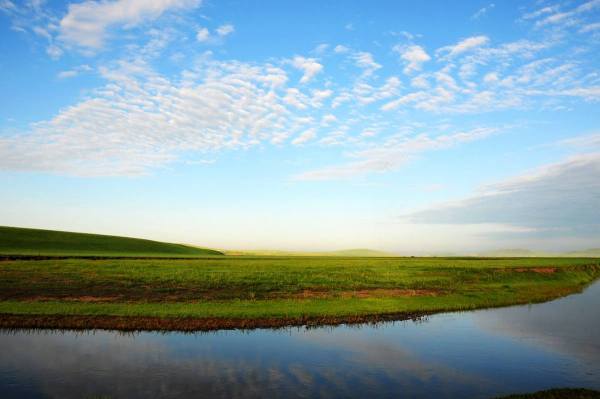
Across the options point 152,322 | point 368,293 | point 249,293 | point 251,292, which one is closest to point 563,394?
point 152,322

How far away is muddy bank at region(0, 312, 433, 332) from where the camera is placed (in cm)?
2872

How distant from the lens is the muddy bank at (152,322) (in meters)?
28.7

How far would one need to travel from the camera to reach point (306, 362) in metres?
22.0

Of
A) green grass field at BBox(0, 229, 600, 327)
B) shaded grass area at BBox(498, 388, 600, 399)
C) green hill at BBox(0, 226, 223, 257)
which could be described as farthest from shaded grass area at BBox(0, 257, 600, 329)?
green hill at BBox(0, 226, 223, 257)

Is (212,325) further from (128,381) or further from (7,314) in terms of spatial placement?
(7,314)

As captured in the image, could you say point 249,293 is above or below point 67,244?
below

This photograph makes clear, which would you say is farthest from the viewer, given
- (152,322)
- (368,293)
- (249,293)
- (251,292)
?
(368,293)

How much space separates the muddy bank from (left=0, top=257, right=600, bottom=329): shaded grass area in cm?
21

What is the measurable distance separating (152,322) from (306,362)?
46.5 feet

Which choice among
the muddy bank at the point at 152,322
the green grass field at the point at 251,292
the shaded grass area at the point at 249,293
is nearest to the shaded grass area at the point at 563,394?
the muddy bank at the point at 152,322

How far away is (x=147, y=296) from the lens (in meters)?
40.0

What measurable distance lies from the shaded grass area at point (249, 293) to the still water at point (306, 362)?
4306mm

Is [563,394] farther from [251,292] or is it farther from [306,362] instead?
[251,292]

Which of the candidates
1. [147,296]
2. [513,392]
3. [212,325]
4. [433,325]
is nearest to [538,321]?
[433,325]
